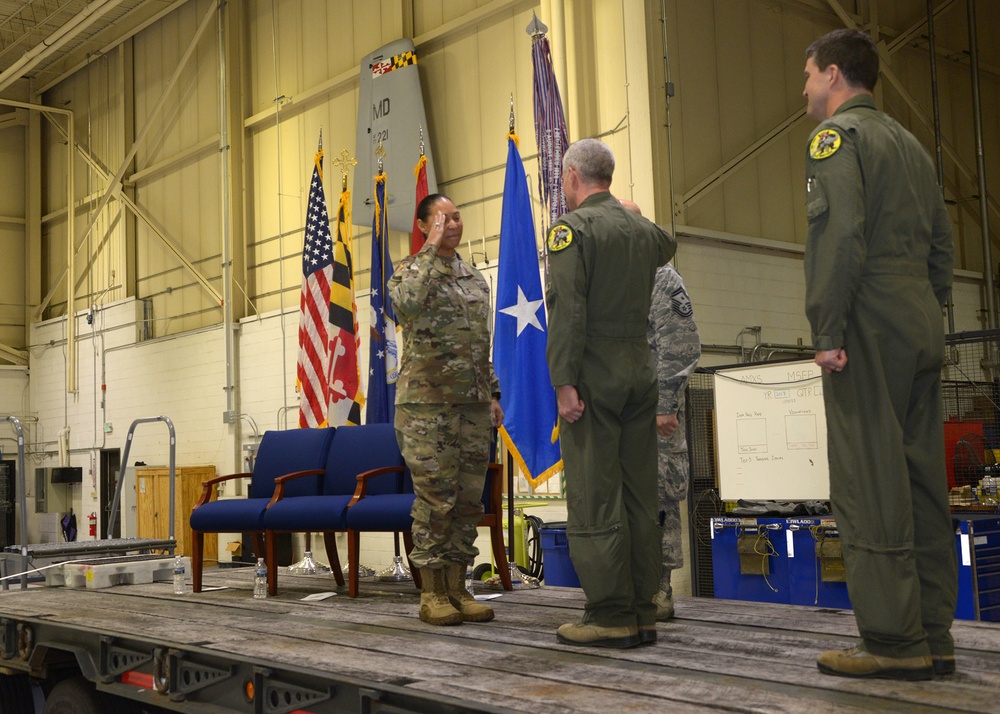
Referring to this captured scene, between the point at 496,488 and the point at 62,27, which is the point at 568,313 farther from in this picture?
the point at 62,27

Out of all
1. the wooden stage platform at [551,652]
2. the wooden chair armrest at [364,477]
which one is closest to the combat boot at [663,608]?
the wooden stage platform at [551,652]

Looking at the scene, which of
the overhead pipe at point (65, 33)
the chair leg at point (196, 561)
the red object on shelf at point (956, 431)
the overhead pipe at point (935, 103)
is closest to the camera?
the chair leg at point (196, 561)

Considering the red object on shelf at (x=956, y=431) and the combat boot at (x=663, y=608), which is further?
the red object on shelf at (x=956, y=431)

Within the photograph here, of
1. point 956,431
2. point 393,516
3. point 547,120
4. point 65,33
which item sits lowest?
point 393,516

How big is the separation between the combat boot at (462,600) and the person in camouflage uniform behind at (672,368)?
2.05ft

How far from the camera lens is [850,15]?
983cm

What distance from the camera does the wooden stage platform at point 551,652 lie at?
2104 mm

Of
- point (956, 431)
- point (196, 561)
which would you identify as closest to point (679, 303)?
point (196, 561)

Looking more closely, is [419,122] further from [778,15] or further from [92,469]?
[92,469]

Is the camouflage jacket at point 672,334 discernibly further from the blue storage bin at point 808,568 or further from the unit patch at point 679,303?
the blue storage bin at point 808,568

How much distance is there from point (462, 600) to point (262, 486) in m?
2.22

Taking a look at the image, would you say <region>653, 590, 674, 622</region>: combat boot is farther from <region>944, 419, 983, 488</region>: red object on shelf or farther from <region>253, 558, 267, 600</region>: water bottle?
<region>944, 419, 983, 488</region>: red object on shelf

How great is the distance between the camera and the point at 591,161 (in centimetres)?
298

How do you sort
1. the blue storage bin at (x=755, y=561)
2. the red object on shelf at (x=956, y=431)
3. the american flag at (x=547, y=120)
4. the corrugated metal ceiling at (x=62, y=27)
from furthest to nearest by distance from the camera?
1. the corrugated metal ceiling at (x=62, y=27)
2. the american flag at (x=547, y=120)
3. the red object on shelf at (x=956, y=431)
4. the blue storage bin at (x=755, y=561)
